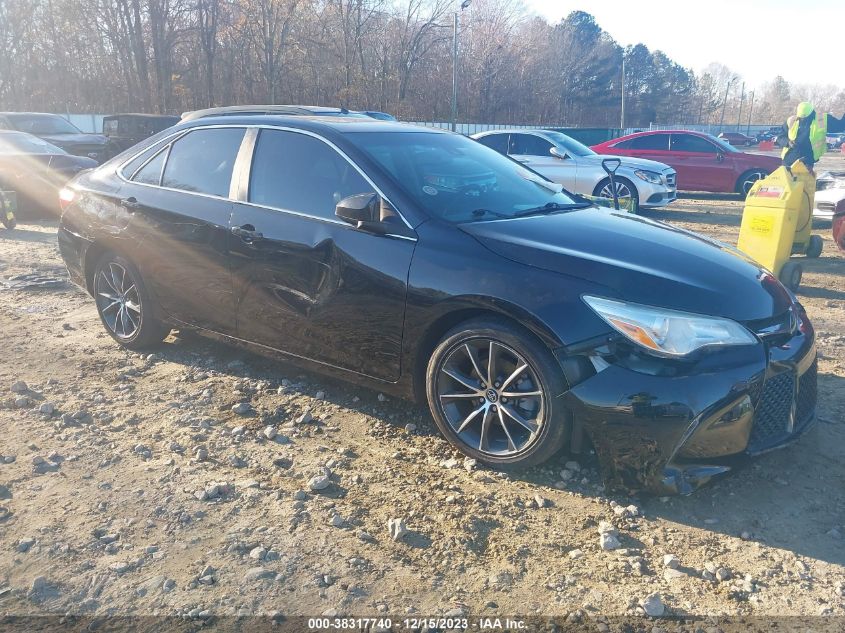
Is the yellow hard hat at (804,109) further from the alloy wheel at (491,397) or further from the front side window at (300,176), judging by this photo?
the alloy wheel at (491,397)

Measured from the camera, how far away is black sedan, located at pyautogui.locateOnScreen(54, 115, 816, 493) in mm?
2951

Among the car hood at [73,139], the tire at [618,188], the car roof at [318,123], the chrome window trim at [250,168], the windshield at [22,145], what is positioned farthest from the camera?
the car hood at [73,139]

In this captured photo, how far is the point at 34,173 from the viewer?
11969mm

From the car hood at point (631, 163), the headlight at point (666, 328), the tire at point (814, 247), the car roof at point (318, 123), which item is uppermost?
the car roof at point (318, 123)

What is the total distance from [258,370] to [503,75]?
50.6 metres

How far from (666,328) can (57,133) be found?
1760 cm

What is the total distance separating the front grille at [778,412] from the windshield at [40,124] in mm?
17911

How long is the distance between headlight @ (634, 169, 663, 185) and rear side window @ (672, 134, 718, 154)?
11.6 ft

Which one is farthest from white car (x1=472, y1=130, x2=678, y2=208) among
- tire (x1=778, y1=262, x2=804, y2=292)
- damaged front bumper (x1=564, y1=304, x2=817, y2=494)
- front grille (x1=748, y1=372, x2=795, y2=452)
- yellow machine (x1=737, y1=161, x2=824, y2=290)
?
damaged front bumper (x1=564, y1=304, x2=817, y2=494)

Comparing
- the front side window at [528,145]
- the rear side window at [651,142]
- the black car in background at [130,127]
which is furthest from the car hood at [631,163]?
the black car in background at [130,127]

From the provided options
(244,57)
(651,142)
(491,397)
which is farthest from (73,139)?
(244,57)

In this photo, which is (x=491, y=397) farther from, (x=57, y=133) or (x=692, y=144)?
(x=57, y=133)

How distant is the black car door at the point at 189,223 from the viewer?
433 centimetres

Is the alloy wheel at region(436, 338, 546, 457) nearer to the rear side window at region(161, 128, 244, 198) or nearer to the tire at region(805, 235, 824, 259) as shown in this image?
the rear side window at region(161, 128, 244, 198)
